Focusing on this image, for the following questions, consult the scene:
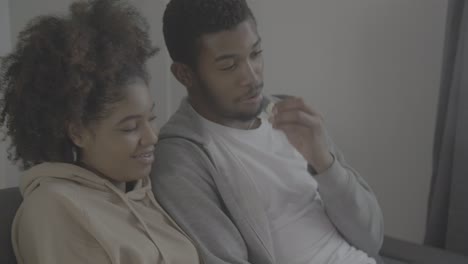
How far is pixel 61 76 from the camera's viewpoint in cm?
86

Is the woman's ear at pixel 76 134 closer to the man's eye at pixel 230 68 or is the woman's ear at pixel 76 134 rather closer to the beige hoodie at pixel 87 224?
the beige hoodie at pixel 87 224

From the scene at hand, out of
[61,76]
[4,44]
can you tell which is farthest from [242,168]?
[4,44]

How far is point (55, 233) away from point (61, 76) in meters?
0.26

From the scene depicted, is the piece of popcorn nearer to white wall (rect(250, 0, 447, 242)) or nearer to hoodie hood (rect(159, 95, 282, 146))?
hoodie hood (rect(159, 95, 282, 146))

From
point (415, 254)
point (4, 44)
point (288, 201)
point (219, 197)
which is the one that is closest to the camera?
point (219, 197)

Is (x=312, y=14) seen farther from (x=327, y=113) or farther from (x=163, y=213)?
(x=163, y=213)

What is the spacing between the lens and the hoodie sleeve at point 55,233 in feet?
2.63

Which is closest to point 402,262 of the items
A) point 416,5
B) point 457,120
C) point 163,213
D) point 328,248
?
point 328,248

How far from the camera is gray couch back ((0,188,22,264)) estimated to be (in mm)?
889

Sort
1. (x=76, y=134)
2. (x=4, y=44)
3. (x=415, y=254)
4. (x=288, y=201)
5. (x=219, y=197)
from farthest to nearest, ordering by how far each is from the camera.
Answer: (x=4, y=44), (x=415, y=254), (x=288, y=201), (x=219, y=197), (x=76, y=134)

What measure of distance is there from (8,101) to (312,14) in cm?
135

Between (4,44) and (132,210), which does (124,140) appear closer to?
(132,210)

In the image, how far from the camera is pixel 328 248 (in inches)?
45.4

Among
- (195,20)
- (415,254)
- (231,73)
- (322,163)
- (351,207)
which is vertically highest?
(195,20)
